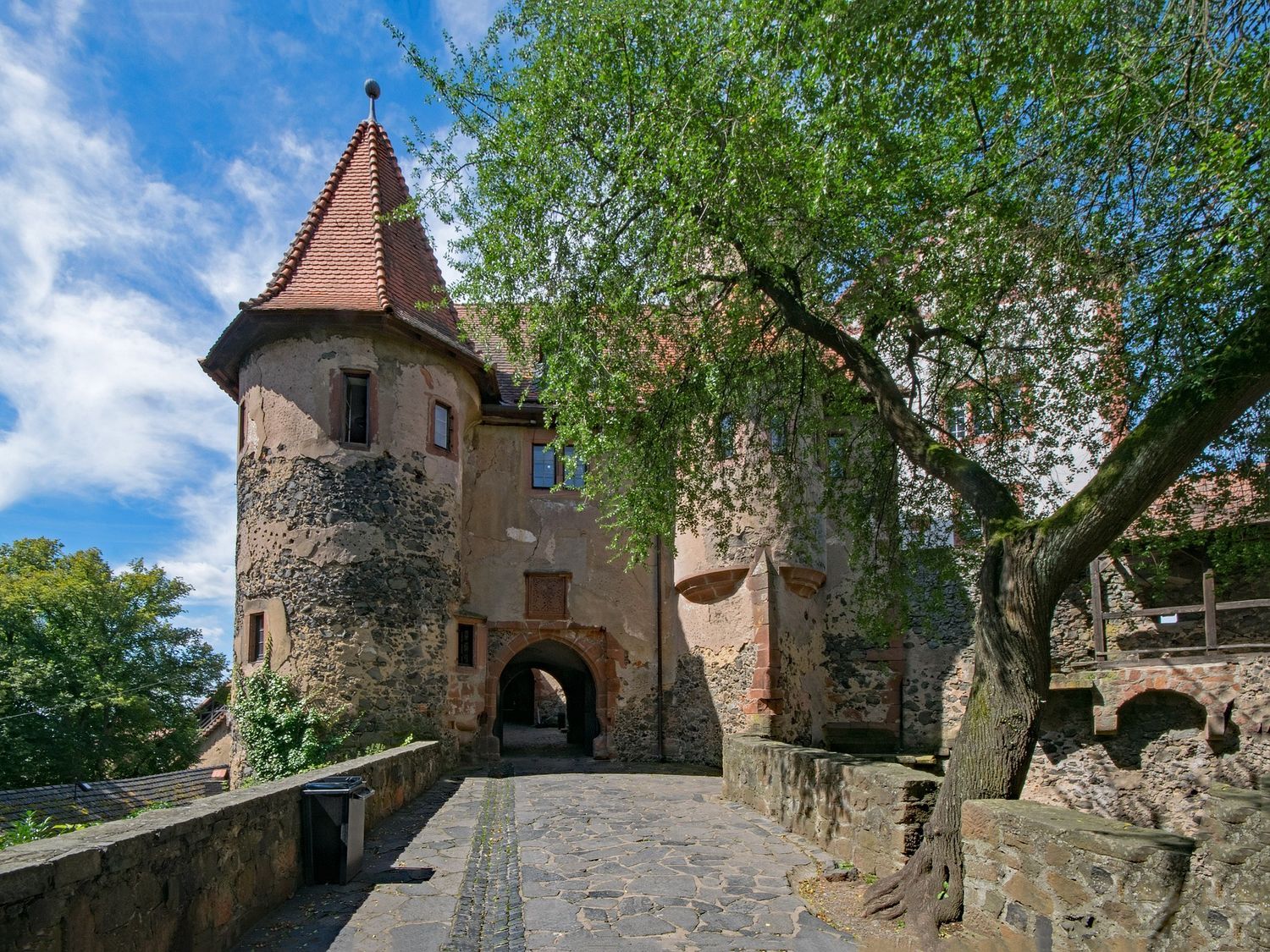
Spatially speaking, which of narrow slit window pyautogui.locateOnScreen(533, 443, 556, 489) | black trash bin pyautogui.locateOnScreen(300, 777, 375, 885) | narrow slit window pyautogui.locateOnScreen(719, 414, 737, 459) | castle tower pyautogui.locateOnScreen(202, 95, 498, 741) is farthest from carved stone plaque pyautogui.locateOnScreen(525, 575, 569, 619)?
black trash bin pyautogui.locateOnScreen(300, 777, 375, 885)

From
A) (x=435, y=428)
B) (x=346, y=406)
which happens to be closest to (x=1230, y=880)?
(x=346, y=406)

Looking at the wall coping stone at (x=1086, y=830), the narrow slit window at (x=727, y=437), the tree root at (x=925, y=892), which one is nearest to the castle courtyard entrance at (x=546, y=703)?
the narrow slit window at (x=727, y=437)

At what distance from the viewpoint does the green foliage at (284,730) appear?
13.2 metres

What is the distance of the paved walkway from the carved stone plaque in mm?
6623

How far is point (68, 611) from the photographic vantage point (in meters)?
24.3

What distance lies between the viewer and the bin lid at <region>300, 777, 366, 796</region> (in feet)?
21.3

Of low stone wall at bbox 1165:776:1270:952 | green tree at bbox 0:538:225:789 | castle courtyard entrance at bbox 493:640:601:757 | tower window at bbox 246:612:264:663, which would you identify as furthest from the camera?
green tree at bbox 0:538:225:789

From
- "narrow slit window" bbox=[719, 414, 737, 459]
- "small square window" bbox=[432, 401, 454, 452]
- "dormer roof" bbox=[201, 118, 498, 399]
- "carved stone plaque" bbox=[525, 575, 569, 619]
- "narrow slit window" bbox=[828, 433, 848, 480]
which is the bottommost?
"carved stone plaque" bbox=[525, 575, 569, 619]

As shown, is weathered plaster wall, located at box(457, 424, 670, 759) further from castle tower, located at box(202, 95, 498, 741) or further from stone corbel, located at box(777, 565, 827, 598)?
stone corbel, located at box(777, 565, 827, 598)

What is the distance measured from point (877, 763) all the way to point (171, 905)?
18.2ft

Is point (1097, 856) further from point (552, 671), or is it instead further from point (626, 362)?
point (552, 671)

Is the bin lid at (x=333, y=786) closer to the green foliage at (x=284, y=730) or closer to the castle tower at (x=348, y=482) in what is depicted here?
the green foliage at (x=284, y=730)

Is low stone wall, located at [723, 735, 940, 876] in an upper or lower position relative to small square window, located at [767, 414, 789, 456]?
lower

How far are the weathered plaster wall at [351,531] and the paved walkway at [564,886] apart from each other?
3.70 meters
